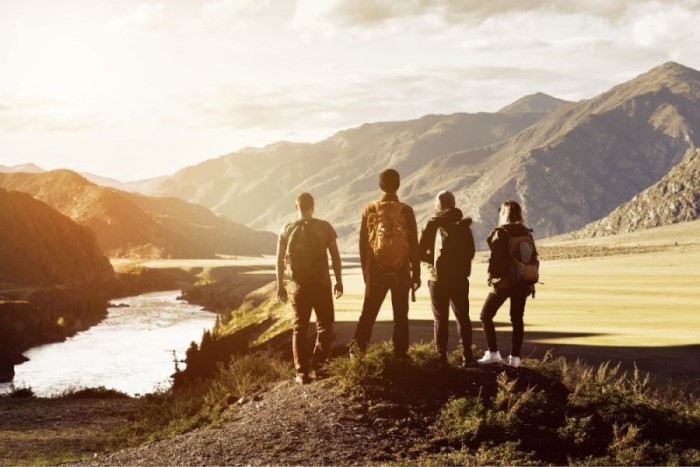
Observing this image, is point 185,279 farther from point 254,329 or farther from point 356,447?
point 356,447

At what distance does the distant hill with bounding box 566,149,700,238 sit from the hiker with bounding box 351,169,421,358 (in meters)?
127

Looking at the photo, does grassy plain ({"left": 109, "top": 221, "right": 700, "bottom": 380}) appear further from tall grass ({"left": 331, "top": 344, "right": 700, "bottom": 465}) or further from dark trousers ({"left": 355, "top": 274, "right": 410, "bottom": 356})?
dark trousers ({"left": 355, "top": 274, "right": 410, "bottom": 356})

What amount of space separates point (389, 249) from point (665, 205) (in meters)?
133

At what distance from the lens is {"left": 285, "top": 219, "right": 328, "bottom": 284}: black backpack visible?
1102cm

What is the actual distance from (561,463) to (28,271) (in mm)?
82631

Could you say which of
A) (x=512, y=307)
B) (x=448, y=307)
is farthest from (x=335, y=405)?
(x=512, y=307)

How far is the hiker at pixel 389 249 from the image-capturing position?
10531mm

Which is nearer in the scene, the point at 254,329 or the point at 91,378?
the point at 254,329

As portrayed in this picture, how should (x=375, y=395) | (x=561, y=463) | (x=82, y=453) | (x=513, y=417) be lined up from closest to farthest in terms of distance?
(x=561, y=463) → (x=513, y=417) → (x=375, y=395) → (x=82, y=453)

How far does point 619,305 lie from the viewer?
32.0 metres

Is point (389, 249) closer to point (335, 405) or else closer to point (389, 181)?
point (389, 181)

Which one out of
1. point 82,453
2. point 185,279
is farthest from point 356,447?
point 185,279

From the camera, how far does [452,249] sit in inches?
424

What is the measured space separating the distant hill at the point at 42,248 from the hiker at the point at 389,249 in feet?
244
